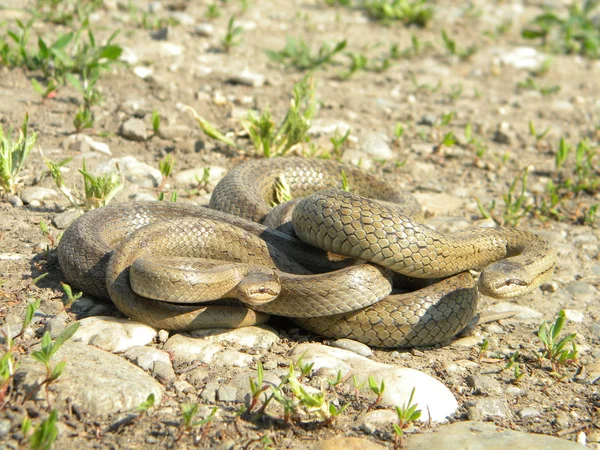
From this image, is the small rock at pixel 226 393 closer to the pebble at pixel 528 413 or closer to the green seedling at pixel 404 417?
the green seedling at pixel 404 417

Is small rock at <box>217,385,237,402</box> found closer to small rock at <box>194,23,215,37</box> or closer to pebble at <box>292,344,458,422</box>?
pebble at <box>292,344,458,422</box>

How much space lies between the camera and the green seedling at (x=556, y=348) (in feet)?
18.0

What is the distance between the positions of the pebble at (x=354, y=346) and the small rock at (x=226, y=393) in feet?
3.32

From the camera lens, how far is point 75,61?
29.4 feet

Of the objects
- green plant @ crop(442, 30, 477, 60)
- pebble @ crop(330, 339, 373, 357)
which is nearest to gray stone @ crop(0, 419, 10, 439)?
pebble @ crop(330, 339, 373, 357)

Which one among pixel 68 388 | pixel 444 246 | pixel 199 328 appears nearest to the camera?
pixel 68 388

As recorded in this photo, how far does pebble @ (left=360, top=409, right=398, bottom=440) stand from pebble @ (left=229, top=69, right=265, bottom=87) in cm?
621

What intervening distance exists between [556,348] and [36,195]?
4.71 m

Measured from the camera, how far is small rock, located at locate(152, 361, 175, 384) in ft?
15.6

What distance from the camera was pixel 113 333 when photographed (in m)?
5.03

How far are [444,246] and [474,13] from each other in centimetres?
891

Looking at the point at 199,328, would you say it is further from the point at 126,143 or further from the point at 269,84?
the point at 269,84

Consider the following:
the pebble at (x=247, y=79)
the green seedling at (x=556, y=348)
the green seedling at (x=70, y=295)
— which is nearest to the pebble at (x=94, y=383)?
the green seedling at (x=70, y=295)

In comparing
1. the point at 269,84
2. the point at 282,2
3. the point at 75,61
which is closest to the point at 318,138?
the point at 269,84
